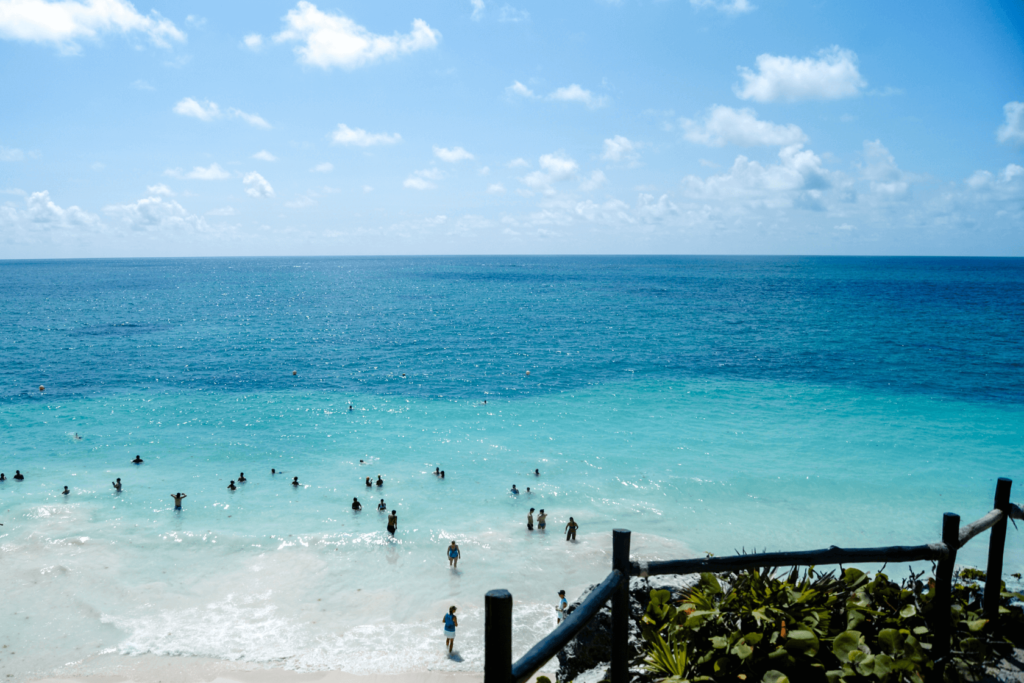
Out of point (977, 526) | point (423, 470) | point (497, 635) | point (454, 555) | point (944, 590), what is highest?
point (497, 635)

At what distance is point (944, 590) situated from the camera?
544cm

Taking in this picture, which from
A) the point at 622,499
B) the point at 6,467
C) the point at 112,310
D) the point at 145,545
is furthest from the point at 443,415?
the point at 112,310

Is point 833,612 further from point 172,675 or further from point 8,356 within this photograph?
point 8,356

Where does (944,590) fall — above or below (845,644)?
above

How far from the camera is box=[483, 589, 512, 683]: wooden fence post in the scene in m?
3.50

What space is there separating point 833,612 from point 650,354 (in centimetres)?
5335

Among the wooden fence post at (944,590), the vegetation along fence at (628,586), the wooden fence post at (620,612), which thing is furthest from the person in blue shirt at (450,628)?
the wooden fence post at (944,590)

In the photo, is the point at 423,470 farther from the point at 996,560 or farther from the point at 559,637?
the point at 559,637

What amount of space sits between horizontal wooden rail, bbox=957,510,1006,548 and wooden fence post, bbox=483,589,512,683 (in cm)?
448

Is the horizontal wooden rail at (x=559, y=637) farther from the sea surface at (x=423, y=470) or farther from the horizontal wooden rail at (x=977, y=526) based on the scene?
the sea surface at (x=423, y=470)

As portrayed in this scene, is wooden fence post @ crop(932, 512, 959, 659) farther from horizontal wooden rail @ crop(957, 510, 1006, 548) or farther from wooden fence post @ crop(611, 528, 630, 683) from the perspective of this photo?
wooden fence post @ crop(611, 528, 630, 683)

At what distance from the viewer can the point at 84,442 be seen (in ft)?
111

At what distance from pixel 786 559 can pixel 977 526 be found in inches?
91.5

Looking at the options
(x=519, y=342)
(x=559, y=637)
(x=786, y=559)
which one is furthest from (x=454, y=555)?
(x=519, y=342)
